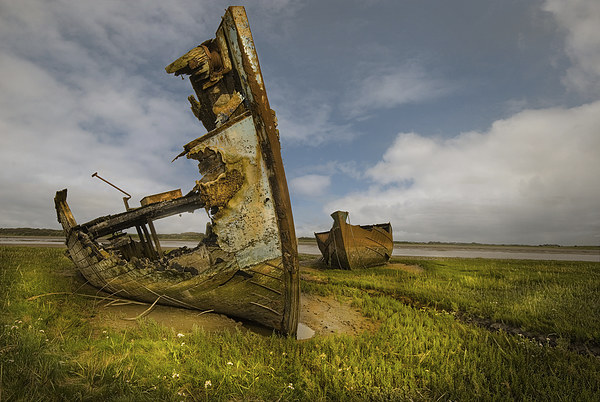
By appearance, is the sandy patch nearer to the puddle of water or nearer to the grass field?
the puddle of water

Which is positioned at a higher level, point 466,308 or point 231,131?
point 231,131

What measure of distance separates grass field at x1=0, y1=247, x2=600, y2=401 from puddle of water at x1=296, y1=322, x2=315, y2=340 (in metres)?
0.57

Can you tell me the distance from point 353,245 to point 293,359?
9691 mm

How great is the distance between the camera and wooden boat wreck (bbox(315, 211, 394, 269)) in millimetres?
12570

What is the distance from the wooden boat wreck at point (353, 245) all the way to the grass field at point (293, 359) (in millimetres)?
7136

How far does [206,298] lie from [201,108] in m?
3.93

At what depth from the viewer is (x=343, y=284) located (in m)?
8.83

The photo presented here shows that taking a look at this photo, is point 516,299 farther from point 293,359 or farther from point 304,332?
point 293,359

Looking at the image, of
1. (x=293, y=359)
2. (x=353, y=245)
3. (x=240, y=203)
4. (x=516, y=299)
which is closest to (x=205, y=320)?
(x=293, y=359)

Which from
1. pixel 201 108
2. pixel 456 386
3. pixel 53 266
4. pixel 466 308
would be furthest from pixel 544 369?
pixel 53 266

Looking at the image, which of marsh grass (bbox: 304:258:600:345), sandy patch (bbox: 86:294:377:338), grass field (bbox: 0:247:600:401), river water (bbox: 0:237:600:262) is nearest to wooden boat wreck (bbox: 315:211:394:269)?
marsh grass (bbox: 304:258:600:345)

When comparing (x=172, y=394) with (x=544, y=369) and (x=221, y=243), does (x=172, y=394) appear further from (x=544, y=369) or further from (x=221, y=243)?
(x=544, y=369)

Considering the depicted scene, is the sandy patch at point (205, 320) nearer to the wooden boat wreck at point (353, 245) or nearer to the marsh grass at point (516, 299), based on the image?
the marsh grass at point (516, 299)

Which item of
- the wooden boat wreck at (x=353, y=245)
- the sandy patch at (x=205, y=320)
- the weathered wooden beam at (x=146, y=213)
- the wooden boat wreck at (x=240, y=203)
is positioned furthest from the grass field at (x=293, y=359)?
the wooden boat wreck at (x=353, y=245)
